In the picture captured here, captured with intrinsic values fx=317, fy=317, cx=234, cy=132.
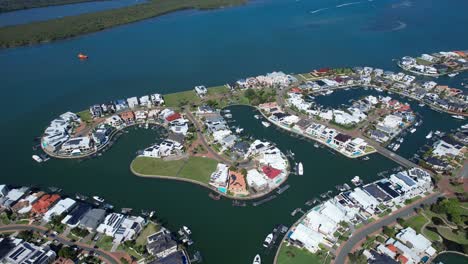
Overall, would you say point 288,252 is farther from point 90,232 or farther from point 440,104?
point 440,104

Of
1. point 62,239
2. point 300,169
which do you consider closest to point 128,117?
point 62,239

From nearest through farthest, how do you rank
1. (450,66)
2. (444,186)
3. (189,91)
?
(444,186) → (189,91) → (450,66)

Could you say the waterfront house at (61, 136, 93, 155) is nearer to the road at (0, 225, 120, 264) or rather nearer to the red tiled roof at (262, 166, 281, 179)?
the road at (0, 225, 120, 264)

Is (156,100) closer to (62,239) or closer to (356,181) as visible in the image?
(62,239)

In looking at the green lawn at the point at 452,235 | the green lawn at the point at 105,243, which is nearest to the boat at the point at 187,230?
the green lawn at the point at 105,243

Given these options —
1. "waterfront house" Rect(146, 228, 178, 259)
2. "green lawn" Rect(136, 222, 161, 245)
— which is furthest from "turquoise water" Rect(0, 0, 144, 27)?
"waterfront house" Rect(146, 228, 178, 259)

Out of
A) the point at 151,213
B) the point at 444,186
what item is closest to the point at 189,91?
the point at 151,213

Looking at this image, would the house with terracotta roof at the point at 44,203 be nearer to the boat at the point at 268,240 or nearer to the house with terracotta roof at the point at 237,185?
the house with terracotta roof at the point at 237,185

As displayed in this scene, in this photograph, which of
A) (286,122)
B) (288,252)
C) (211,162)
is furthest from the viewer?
(286,122)
